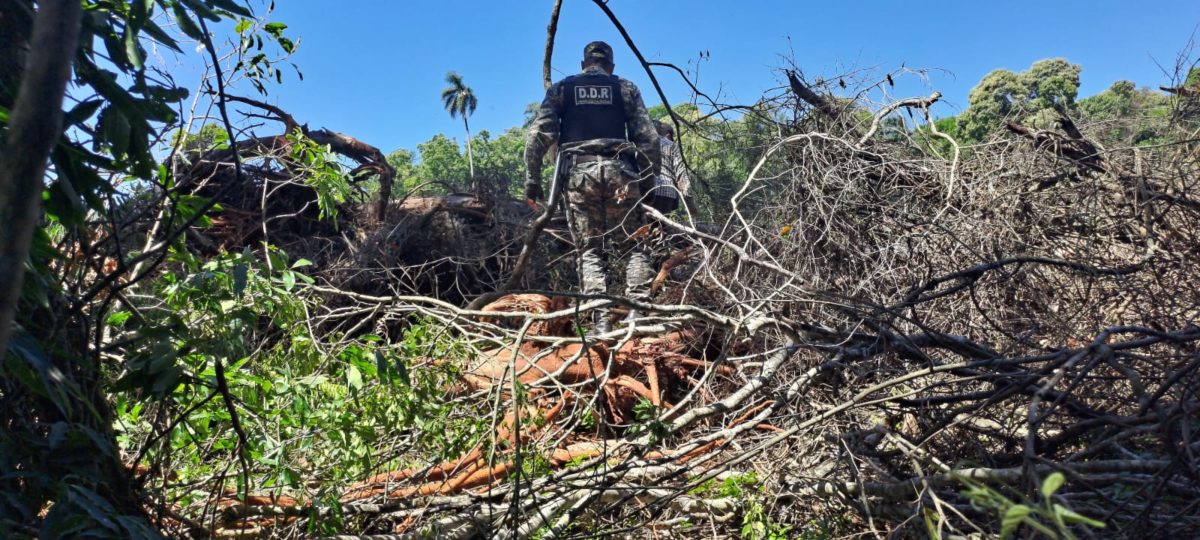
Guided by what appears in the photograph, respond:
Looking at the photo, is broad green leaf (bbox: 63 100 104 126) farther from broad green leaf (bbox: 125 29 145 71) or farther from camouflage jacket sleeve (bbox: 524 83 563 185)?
camouflage jacket sleeve (bbox: 524 83 563 185)

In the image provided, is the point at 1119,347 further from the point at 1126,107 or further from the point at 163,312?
the point at 163,312

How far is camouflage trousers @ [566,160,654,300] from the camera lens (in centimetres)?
554

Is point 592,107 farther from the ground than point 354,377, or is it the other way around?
point 592,107

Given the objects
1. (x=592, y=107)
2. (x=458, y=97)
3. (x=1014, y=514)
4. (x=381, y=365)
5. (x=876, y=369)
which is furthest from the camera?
(x=458, y=97)

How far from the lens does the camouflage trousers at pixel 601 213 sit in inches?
218

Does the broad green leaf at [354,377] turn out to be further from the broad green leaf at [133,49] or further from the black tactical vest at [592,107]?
the black tactical vest at [592,107]

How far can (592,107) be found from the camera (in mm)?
5973

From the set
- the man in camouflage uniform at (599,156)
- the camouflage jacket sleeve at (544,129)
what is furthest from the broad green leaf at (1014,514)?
the camouflage jacket sleeve at (544,129)

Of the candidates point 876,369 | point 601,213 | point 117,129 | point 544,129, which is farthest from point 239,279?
point 544,129

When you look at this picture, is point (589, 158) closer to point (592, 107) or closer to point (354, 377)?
point (592, 107)

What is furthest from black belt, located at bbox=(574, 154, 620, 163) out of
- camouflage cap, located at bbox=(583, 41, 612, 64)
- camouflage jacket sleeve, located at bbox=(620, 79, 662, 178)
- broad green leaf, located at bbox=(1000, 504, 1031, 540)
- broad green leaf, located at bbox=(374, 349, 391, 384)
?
broad green leaf, located at bbox=(1000, 504, 1031, 540)

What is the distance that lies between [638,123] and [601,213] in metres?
0.79

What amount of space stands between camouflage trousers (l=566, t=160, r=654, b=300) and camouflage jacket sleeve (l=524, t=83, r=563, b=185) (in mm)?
418

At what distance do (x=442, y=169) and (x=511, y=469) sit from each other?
68.2ft
